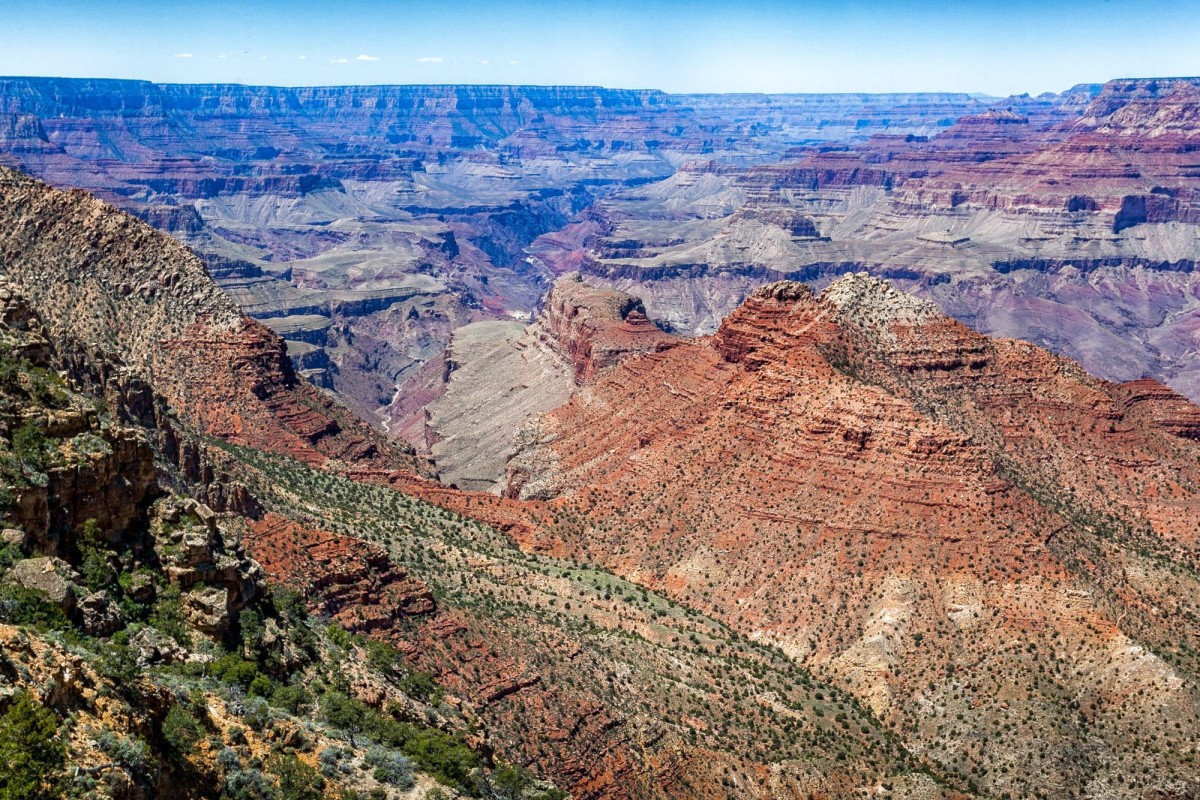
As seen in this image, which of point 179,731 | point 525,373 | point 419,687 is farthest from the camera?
point 525,373

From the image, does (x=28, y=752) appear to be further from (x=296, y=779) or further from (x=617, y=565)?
(x=617, y=565)

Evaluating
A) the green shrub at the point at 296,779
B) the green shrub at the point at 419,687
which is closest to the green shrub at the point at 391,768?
the green shrub at the point at 296,779

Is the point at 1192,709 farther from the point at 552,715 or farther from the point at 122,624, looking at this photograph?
the point at 122,624

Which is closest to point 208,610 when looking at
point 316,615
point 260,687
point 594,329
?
point 260,687

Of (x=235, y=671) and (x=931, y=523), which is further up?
(x=235, y=671)

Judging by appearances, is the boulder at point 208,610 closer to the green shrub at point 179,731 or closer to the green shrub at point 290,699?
the green shrub at point 290,699

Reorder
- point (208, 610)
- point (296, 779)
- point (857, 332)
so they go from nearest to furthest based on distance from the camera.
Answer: point (296, 779) → point (208, 610) → point (857, 332)

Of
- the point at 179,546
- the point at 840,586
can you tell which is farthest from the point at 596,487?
the point at 179,546
